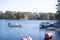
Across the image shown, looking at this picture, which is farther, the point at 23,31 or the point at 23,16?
the point at 23,31

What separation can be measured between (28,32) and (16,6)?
523 mm

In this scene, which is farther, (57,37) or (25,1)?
(57,37)

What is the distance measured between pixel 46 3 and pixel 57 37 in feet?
2.41

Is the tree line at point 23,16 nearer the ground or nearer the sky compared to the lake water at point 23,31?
nearer the sky

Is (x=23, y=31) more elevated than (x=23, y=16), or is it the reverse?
(x=23, y=16)

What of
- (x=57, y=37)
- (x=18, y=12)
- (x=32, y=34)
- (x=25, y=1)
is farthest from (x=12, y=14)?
(x=57, y=37)

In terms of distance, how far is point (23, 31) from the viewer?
279 cm

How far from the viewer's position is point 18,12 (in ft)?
8.75

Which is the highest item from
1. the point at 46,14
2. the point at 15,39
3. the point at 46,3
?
the point at 46,3

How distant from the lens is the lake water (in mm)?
2699

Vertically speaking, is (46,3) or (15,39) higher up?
(46,3)

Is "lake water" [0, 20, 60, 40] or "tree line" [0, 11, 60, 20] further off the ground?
"tree line" [0, 11, 60, 20]

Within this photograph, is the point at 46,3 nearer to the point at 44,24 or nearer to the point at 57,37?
the point at 44,24

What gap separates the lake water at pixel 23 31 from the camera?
8.86 ft
